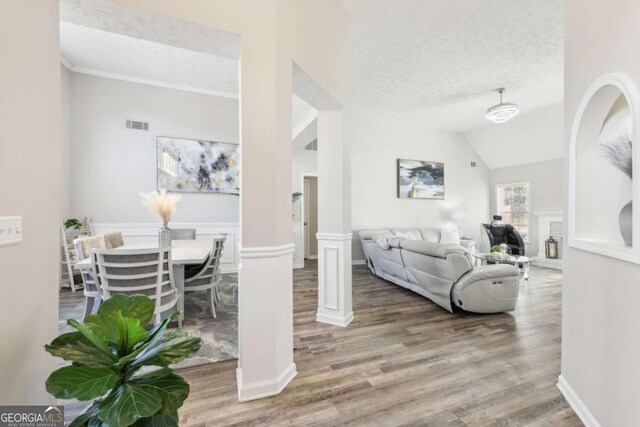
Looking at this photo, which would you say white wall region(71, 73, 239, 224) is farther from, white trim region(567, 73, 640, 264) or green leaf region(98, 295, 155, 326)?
white trim region(567, 73, 640, 264)

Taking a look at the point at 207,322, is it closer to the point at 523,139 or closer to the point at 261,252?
the point at 261,252

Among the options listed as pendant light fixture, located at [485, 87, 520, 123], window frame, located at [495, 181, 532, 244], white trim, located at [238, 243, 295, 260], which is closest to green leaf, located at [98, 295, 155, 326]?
white trim, located at [238, 243, 295, 260]

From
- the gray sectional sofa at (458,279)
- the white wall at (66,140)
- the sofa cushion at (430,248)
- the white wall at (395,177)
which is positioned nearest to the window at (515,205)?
the white wall at (395,177)

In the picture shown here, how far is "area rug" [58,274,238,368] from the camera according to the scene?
233 cm

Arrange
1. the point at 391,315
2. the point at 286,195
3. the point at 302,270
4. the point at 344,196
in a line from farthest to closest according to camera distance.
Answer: the point at 302,270, the point at 391,315, the point at 344,196, the point at 286,195

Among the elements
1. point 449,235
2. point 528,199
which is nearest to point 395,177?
point 449,235

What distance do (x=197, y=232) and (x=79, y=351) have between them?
14.3ft

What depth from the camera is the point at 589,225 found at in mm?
1686

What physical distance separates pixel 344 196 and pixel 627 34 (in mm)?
2216

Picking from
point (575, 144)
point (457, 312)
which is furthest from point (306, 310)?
point (575, 144)

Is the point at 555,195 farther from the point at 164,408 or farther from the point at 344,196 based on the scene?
the point at 164,408

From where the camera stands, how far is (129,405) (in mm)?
800

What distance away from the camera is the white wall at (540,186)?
19.6 ft

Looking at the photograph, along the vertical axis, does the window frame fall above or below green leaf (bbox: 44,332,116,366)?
above
